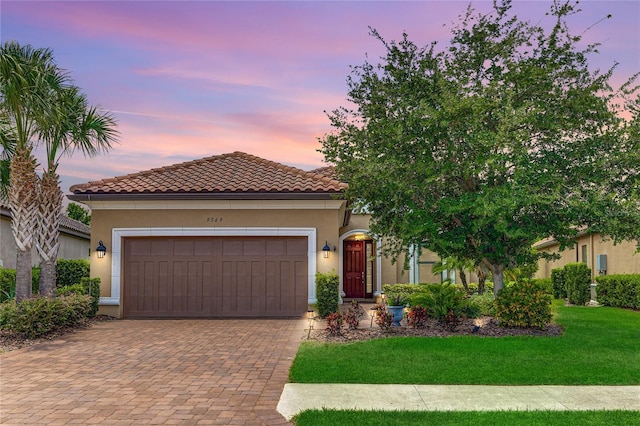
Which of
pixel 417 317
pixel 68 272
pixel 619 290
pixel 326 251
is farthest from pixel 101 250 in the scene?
pixel 619 290

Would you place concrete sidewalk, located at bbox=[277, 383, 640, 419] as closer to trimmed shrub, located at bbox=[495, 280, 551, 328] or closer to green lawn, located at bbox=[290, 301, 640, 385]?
green lawn, located at bbox=[290, 301, 640, 385]

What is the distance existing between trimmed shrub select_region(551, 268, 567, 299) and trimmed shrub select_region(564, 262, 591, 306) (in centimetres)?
230

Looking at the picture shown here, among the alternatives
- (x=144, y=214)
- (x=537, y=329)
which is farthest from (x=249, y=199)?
(x=537, y=329)

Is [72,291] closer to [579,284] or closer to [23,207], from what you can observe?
[23,207]

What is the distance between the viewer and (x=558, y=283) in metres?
26.8

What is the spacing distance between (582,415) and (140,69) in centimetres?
1423

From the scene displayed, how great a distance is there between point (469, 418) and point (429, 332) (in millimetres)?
6601

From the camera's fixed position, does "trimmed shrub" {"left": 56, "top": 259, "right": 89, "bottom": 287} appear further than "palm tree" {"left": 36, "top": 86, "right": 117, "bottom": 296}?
Yes

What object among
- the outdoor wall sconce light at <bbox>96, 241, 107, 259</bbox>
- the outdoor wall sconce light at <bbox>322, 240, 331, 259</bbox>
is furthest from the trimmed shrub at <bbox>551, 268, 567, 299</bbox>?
the outdoor wall sconce light at <bbox>96, 241, 107, 259</bbox>

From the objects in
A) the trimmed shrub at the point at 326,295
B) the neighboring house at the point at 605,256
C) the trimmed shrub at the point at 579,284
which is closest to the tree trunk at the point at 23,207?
the trimmed shrub at the point at 326,295

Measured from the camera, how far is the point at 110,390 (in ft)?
27.3

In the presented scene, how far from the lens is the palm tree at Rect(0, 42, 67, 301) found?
1392 cm

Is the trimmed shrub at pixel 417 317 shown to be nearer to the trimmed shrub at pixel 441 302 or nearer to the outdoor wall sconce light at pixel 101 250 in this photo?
the trimmed shrub at pixel 441 302

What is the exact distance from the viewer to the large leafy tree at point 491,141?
503 inches
